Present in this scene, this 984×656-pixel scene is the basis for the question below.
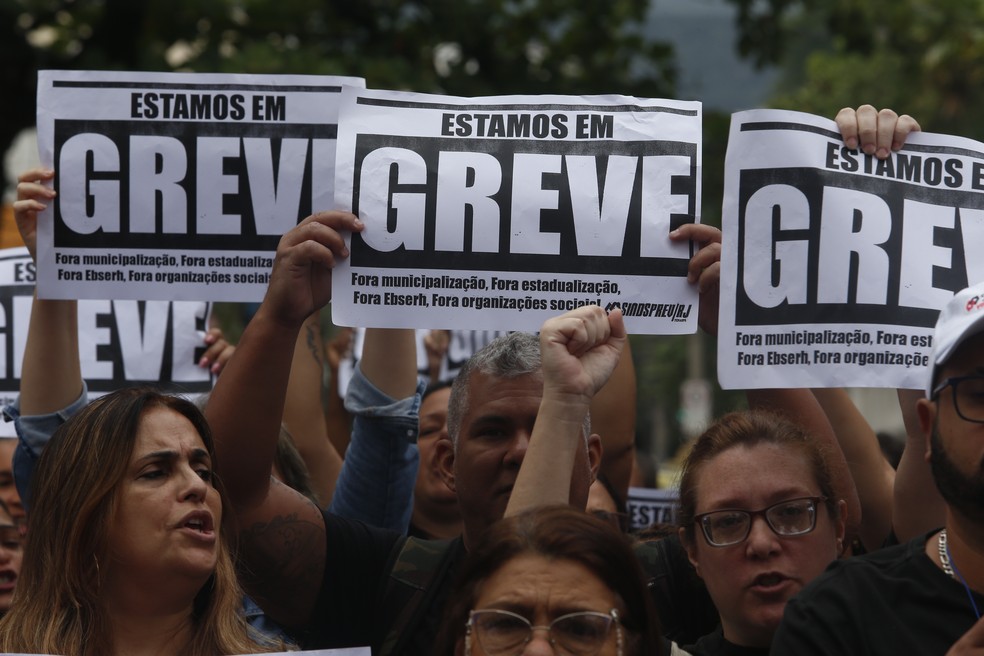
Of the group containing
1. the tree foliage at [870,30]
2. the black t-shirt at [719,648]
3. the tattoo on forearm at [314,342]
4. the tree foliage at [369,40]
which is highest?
the tree foliage at [870,30]

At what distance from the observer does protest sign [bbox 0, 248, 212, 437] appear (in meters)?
5.00

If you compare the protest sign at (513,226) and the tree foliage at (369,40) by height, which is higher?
the tree foliage at (369,40)

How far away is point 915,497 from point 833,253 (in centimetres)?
64

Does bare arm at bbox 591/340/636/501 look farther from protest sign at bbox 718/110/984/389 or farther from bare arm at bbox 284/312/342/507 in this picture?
protest sign at bbox 718/110/984/389

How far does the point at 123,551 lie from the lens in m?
3.31

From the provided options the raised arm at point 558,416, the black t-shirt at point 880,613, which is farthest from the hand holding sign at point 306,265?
the black t-shirt at point 880,613

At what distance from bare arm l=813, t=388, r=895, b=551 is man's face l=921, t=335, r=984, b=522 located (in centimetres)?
125

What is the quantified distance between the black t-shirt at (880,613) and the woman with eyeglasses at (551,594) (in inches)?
11.9

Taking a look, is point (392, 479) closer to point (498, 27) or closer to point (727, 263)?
point (727, 263)

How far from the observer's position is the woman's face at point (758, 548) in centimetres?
338

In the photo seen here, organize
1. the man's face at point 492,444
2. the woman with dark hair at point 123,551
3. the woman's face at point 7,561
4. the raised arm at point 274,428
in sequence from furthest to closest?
the woman's face at point 7,561, the man's face at point 492,444, the raised arm at point 274,428, the woman with dark hair at point 123,551

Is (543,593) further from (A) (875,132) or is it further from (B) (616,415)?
(B) (616,415)

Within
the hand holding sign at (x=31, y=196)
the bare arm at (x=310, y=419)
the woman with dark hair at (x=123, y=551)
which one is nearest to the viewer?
the woman with dark hair at (x=123, y=551)

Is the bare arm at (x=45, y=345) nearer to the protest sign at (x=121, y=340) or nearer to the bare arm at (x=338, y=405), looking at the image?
the protest sign at (x=121, y=340)
